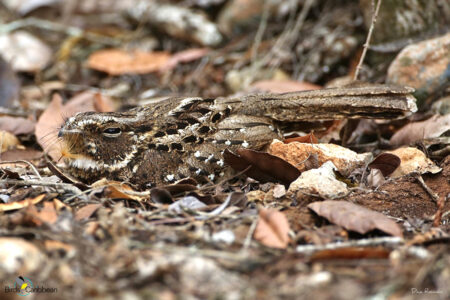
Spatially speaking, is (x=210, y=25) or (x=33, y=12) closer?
(x=210, y=25)

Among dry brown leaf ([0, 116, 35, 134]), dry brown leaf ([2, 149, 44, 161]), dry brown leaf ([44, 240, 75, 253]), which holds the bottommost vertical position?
dry brown leaf ([2, 149, 44, 161])

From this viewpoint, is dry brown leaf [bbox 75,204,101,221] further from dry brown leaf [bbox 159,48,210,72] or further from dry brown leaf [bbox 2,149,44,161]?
dry brown leaf [bbox 159,48,210,72]

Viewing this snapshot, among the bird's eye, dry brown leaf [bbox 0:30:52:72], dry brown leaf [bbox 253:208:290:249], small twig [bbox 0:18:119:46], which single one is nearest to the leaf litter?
dry brown leaf [bbox 253:208:290:249]

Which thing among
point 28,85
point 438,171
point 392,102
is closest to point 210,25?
point 28,85

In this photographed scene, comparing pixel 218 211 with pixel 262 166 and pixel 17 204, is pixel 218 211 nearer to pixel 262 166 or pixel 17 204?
pixel 262 166

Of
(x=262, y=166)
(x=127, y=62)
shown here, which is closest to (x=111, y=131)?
(x=262, y=166)

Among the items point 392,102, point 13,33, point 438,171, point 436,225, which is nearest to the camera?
point 436,225

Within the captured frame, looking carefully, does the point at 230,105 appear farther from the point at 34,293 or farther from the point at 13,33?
the point at 13,33
